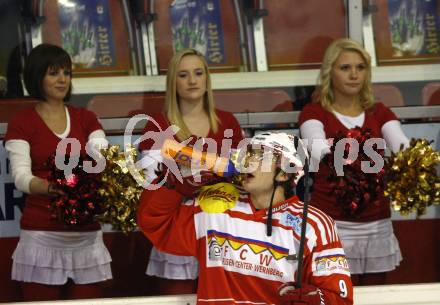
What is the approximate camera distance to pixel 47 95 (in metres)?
4.52

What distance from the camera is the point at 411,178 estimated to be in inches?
166

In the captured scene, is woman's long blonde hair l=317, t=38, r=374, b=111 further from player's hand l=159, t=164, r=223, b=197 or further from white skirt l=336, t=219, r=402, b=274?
player's hand l=159, t=164, r=223, b=197

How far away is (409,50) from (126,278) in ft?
6.53

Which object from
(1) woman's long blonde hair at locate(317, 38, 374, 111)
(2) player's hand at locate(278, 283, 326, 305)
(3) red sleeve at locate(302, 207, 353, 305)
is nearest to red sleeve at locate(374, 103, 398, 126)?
(1) woman's long blonde hair at locate(317, 38, 374, 111)

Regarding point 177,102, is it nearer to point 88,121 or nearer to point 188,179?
point 88,121

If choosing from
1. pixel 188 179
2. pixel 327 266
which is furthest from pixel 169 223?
pixel 327 266

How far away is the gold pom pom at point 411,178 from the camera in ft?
13.8

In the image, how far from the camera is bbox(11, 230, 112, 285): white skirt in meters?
4.37

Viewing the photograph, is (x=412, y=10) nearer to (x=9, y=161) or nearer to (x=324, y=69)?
(x=324, y=69)

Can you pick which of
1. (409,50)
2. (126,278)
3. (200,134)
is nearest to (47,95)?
(200,134)

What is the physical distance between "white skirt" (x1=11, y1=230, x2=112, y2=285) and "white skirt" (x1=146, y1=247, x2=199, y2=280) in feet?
0.99

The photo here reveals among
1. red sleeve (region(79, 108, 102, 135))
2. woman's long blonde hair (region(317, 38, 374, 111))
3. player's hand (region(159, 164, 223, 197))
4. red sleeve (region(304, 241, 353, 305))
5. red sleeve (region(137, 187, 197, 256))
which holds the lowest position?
red sleeve (region(304, 241, 353, 305))

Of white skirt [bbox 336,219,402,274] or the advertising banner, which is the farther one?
the advertising banner
